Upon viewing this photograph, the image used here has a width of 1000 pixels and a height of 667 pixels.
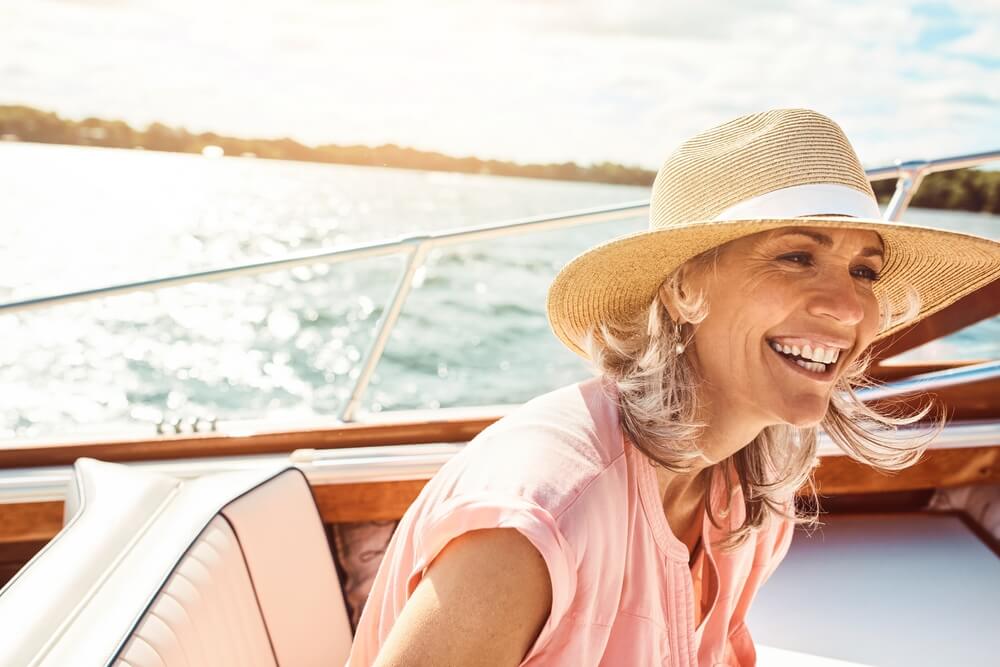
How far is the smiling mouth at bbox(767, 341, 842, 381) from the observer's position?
3.06 ft

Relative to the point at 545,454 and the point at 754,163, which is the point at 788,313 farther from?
the point at 545,454

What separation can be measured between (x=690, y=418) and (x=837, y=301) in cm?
22

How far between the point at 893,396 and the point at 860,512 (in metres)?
0.43

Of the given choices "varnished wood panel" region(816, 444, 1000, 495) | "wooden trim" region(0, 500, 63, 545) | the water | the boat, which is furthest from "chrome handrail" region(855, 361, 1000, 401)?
"wooden trim" region(0, 500, 63, 545)

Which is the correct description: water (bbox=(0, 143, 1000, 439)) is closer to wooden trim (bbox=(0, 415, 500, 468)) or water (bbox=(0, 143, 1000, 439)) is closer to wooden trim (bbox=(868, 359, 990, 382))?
wooden trim (bbox=(0, 415, 500, 468))

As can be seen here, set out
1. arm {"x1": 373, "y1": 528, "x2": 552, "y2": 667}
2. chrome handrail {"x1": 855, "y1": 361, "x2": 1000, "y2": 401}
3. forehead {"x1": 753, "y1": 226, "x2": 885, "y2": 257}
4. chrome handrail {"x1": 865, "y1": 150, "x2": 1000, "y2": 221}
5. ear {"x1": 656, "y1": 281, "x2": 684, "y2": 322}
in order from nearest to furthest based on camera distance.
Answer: arm {"x1": 373, "y1": 528, "x2": 552, "y2": 667} < forehead {"x1": 753, "y1": 226, "x2": 885, "y2": 257} < ear {"x1": 656, "y1": 281, "x2": 684, "y2": 322} < chrome handrail {"x1": 865, "y1": 150, "x2": 1000, "y2": 221} < chrome handrail {"x1": 855, "y1": 361, "x2": 1000, "y2": 401}

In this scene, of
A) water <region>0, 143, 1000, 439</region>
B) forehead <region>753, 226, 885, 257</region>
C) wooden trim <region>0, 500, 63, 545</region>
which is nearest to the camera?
forehead <region>753, 226, 885, 257</region>

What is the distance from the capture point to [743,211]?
0.88 m

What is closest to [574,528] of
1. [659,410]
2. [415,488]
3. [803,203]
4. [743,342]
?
[659,410]

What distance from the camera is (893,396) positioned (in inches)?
73.4

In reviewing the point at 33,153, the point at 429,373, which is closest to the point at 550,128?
the point at 429,373

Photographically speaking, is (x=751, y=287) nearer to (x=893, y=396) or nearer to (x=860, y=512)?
(x=893, y=396)

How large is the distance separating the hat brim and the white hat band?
20mm

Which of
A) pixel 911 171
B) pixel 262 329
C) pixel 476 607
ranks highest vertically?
pixel 911 171
